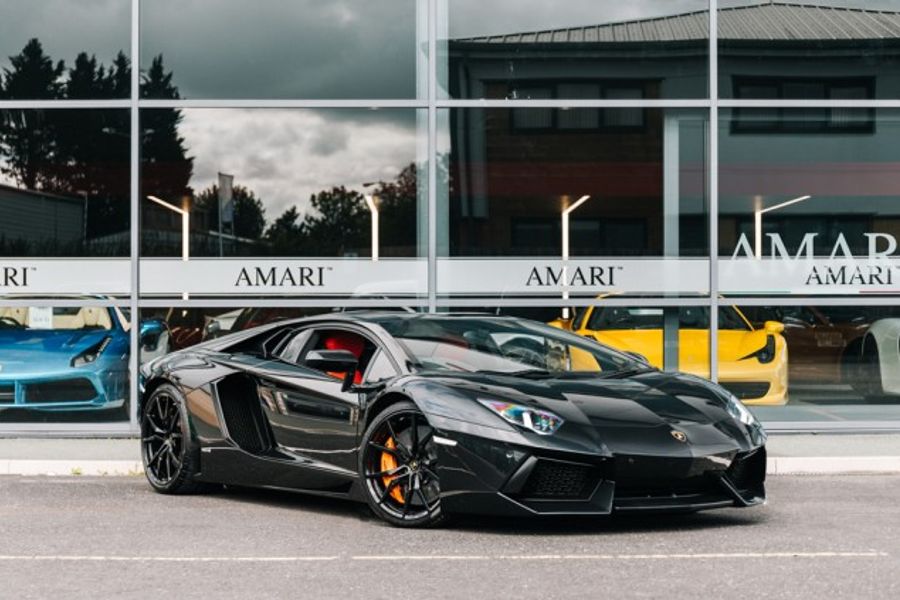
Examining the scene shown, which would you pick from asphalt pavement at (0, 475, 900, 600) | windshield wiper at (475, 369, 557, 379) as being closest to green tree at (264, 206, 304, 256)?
asphalt pavement at (0, 475, 900, 600)

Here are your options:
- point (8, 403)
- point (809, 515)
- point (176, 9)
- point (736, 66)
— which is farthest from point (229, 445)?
point (736, 66)

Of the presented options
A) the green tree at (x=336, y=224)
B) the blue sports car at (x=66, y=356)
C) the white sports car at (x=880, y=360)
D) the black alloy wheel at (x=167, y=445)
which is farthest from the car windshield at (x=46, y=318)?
the white sports car at (x=880, y=360)

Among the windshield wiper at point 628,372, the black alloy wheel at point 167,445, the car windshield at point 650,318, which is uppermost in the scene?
the car windshield at point 650,318

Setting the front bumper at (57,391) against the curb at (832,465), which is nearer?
the curb at (832,465)

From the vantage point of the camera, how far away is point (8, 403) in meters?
14.5

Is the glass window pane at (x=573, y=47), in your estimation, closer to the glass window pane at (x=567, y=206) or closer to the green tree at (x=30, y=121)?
the glass window pane at (x=567, y=206)

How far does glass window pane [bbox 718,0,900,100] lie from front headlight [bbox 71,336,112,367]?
240 inches

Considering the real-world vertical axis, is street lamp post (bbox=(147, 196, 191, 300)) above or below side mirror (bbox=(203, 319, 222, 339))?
above

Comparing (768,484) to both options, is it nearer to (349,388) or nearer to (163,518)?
(349,388)

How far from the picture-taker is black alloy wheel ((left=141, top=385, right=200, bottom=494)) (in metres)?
10.2

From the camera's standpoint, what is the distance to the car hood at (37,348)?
14.4m

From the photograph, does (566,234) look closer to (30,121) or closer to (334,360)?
(30,121)

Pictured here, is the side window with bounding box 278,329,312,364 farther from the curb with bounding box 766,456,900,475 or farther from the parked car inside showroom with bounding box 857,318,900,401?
the parked car inside showroom with bounding box 857,318,900,401

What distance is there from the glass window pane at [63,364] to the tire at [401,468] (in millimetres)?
6351
